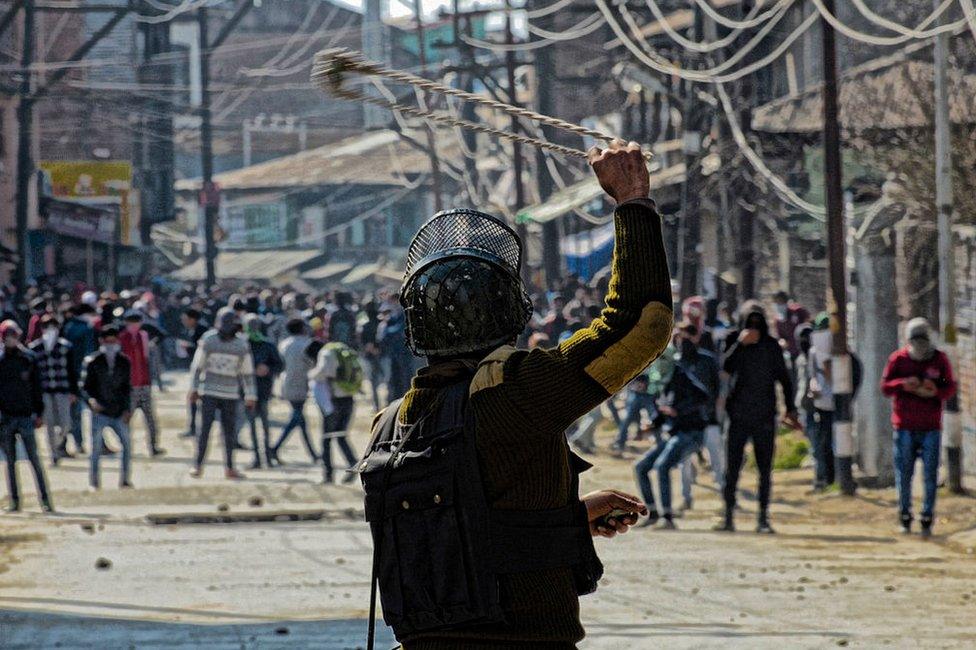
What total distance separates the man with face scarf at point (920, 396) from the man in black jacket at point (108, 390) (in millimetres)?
7403

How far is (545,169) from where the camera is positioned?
40.8 meters

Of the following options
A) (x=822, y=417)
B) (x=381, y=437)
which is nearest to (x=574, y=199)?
(x=822, y=417)

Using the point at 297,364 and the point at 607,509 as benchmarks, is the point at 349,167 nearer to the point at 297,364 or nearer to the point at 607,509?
the point at 297,364

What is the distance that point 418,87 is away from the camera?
4.14 m

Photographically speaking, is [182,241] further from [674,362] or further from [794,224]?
[674,362]

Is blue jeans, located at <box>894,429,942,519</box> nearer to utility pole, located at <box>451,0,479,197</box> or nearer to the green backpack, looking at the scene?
the green backpack

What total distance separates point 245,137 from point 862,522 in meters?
65.9

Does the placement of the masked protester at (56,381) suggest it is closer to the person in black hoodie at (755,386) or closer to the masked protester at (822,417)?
the masked protester at (822,417)

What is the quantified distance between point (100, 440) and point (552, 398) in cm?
1389

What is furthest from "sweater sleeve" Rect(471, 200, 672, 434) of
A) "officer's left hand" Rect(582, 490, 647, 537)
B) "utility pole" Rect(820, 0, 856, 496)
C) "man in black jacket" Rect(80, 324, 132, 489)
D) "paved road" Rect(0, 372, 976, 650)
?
"man in black jacket" Rect(80, 324, 132, 489)

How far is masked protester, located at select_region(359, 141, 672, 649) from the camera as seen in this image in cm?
348

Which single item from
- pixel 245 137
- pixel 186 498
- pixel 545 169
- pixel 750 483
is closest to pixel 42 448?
pixel 186 498

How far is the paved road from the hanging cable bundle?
16.7 feet

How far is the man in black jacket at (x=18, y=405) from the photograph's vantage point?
15078 mm
